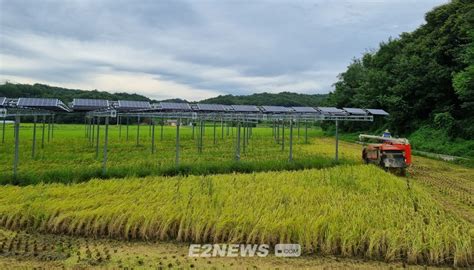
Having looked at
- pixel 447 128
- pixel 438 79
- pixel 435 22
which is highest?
pixel 435 22

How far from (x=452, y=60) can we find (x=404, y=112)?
6124 millimetres

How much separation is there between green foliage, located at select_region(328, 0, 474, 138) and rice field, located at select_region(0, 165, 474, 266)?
16.8m

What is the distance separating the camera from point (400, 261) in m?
5.94

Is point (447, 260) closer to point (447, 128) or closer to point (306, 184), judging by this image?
point (306, 184)

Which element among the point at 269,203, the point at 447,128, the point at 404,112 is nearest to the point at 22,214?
the point at 269,203

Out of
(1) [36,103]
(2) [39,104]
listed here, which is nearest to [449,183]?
(2) [39,104]

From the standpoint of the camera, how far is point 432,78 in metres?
28.8

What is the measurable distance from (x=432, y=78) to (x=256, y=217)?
88.5 ft

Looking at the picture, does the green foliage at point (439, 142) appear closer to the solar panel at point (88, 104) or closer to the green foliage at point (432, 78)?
the green foliage at point (432, 78)

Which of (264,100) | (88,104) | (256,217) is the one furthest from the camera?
(264,100)

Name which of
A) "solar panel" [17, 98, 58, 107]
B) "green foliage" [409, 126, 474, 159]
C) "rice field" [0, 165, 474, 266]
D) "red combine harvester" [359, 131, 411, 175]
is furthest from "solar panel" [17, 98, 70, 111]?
"green foliage" [409, 126, 474, 159]

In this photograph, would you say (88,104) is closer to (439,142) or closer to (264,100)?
(439,142)

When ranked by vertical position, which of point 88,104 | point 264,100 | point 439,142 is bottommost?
point 439,142

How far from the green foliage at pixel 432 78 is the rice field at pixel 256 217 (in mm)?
16806
